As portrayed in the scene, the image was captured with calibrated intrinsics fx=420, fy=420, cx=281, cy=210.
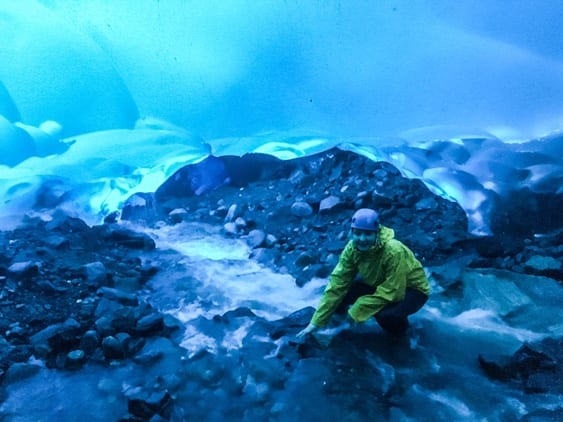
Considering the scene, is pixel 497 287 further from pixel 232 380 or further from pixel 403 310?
pixel 232 380

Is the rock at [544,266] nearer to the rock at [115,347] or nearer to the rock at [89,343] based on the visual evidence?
the rock at [115,347]

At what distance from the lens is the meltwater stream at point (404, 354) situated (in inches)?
87.2

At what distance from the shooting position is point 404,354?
8.62ft

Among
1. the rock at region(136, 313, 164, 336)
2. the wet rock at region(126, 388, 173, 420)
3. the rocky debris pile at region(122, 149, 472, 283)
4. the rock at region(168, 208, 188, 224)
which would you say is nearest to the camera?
the wet rock at region(126, 388, 173, 420)

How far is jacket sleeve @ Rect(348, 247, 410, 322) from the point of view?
238cm

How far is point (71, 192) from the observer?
4.57 metres

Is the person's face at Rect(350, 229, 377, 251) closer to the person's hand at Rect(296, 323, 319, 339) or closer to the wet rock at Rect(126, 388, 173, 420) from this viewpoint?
the person's hand at Rect(296, 323, 319, 339)

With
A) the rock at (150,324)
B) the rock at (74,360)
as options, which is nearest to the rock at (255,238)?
the rock at (150,324)

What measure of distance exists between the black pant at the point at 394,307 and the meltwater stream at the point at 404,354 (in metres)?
0.15

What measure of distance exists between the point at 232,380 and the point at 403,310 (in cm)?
111

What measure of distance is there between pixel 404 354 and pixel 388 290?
0.53 m

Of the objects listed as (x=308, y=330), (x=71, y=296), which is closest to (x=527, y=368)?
(x=308, y=330)

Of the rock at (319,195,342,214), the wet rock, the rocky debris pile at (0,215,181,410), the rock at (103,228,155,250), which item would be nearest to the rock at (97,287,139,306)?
the rocky debris pile at (0,215,181,410)

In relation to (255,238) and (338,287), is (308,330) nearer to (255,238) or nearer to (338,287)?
(338,287)
